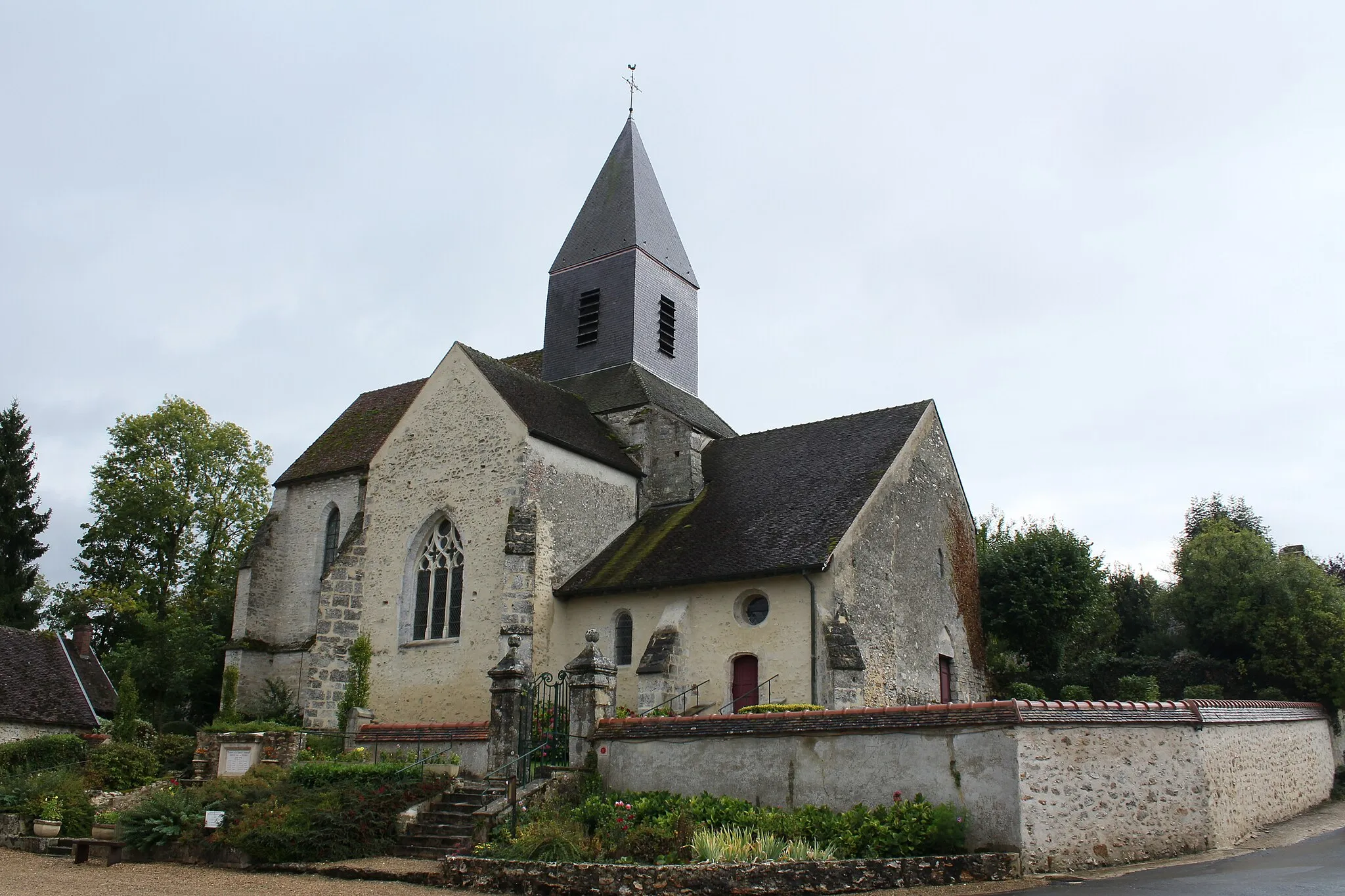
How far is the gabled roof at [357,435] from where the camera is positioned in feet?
92.1

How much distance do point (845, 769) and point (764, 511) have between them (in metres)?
9.27

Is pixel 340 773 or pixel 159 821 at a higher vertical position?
pixel 340 773

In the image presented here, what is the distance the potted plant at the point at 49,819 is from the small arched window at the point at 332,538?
1139 cm

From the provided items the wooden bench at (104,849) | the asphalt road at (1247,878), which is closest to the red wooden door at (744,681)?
the asphalt road at (1247,878)

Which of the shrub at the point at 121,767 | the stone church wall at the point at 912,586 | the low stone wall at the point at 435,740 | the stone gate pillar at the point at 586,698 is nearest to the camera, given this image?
the stone gate pillar at the point at 586,698

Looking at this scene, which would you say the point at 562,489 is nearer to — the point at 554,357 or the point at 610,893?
the point at 554,357

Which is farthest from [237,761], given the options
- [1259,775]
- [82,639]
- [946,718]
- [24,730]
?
[82,639]

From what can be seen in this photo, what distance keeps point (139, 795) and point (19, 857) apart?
228 centimetres

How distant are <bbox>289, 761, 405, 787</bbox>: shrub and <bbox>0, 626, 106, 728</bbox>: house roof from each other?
13583 millimetres

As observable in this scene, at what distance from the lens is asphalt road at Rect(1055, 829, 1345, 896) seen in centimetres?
893

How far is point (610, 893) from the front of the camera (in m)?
10.1

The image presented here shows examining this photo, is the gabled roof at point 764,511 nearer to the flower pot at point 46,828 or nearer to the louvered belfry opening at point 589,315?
the louvered belfry opening at point 589,315

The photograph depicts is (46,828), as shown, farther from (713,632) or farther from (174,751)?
(713,632)

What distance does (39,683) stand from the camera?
26.4 m
